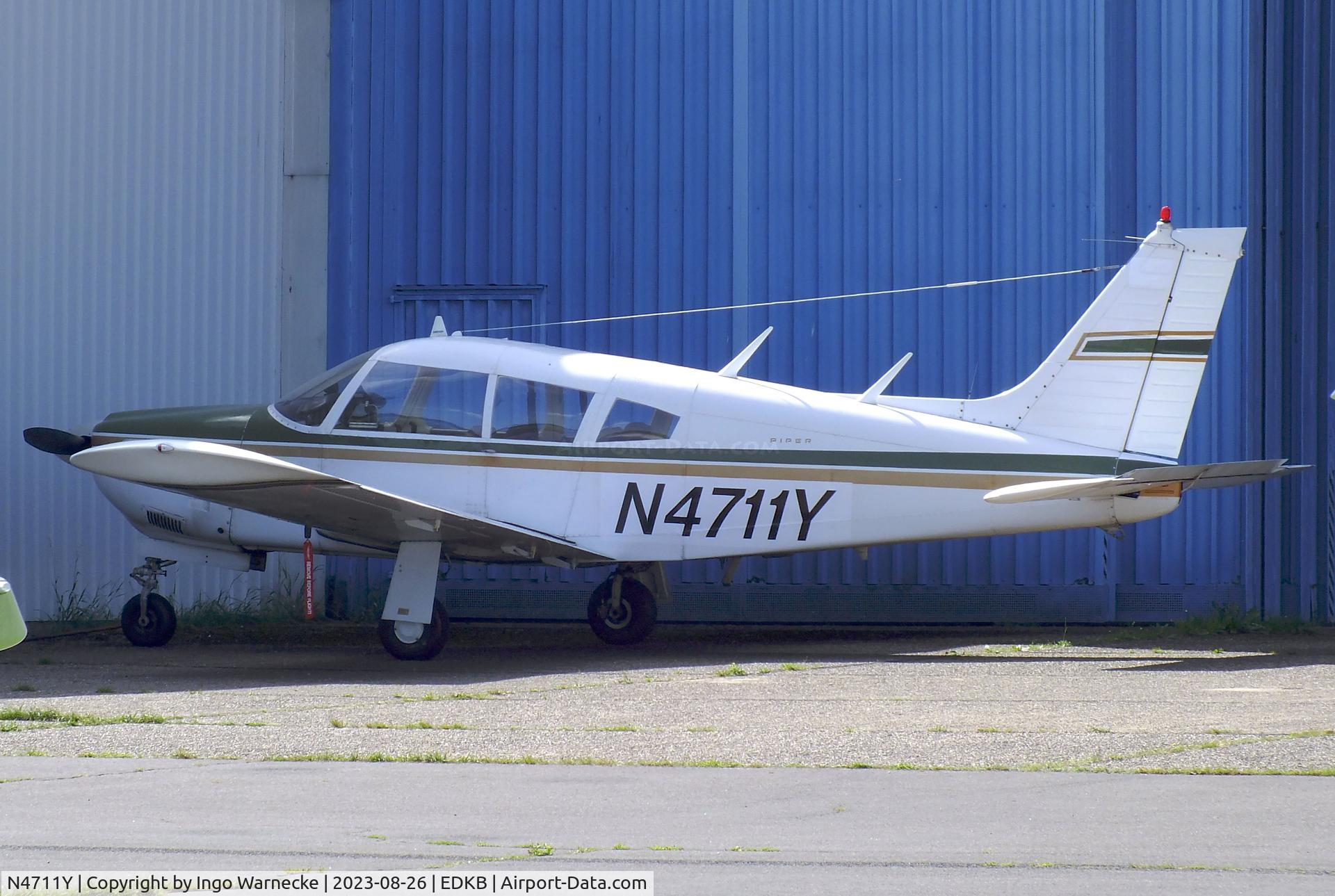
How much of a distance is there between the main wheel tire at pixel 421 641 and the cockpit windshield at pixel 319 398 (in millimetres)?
1596

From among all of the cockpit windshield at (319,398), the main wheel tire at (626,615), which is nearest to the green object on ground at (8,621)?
the cockpit windshield at (319,398)

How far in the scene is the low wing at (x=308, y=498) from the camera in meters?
8.79

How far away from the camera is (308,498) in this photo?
9.34 m

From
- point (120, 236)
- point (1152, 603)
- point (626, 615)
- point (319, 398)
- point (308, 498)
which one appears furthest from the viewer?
point (120, 236)

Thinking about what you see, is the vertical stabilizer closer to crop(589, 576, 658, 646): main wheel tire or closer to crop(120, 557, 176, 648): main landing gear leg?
crop(589, 576, 658, 646): main wheel tire

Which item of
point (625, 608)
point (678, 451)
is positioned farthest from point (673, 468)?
point (625, 608)

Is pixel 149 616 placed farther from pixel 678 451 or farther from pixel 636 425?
pixel 678 451

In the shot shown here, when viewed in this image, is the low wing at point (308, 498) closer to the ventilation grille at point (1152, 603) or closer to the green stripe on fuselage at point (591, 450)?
the green stripe on fuselage at point (591, 450)

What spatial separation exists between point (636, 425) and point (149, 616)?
3.96 meters

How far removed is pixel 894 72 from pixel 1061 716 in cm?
780

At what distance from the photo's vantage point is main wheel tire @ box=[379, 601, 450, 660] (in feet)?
32.1

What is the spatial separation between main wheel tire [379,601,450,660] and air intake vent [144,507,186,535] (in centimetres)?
196

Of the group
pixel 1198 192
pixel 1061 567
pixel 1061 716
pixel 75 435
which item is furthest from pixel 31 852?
pixel 1198 192

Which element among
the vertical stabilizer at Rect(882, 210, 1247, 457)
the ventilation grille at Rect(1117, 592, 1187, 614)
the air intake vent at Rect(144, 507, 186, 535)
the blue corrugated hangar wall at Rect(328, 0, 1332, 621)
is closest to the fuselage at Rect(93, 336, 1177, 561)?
the vertical stabilizer at Rect(882, 210, 1247, 457)
